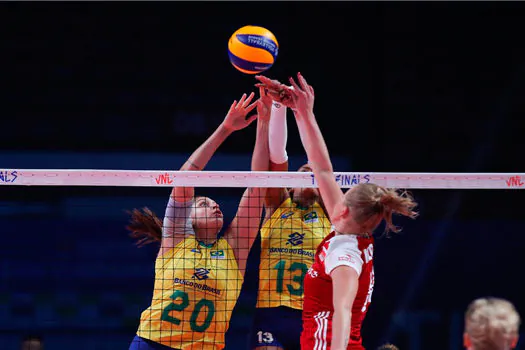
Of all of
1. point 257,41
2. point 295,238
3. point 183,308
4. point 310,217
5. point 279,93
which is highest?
point 257,41

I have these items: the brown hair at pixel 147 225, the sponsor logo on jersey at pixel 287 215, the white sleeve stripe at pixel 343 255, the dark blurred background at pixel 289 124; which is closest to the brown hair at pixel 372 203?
the white sleeve stripe at pixel 343 255

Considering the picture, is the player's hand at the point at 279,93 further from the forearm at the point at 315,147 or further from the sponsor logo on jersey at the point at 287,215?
the sponsor logo on jersey at the point at 287,215

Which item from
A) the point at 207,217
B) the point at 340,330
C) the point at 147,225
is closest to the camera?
the point at 340,330

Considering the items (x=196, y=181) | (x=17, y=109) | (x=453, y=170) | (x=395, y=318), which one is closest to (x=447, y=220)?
(x=453, y=170)

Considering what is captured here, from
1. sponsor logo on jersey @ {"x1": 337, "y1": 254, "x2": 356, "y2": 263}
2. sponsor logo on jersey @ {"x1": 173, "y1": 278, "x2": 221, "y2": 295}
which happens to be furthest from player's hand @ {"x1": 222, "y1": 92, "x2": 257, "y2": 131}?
sponsor logo on jersey @ {"x1": 337, "y1": 254, "x2": 356, "y2": 263}

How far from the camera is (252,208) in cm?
503

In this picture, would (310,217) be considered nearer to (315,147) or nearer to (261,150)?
(261,150)

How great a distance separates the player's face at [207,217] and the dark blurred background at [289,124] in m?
2.68

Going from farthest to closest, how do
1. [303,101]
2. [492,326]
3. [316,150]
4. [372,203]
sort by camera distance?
[303,101]
[316,150]
[372,203]
[492,326]

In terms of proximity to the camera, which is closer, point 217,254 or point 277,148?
point 217,254

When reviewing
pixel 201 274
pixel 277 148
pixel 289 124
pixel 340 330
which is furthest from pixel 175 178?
pixel 289 124

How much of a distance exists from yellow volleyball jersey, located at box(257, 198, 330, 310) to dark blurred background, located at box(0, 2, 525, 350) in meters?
2.46

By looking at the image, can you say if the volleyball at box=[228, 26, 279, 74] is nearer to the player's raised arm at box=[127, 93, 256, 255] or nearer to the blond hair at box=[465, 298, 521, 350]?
the player's raised arm at box=[127, 93, 256, 255]

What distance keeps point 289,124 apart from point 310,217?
3097 mm
